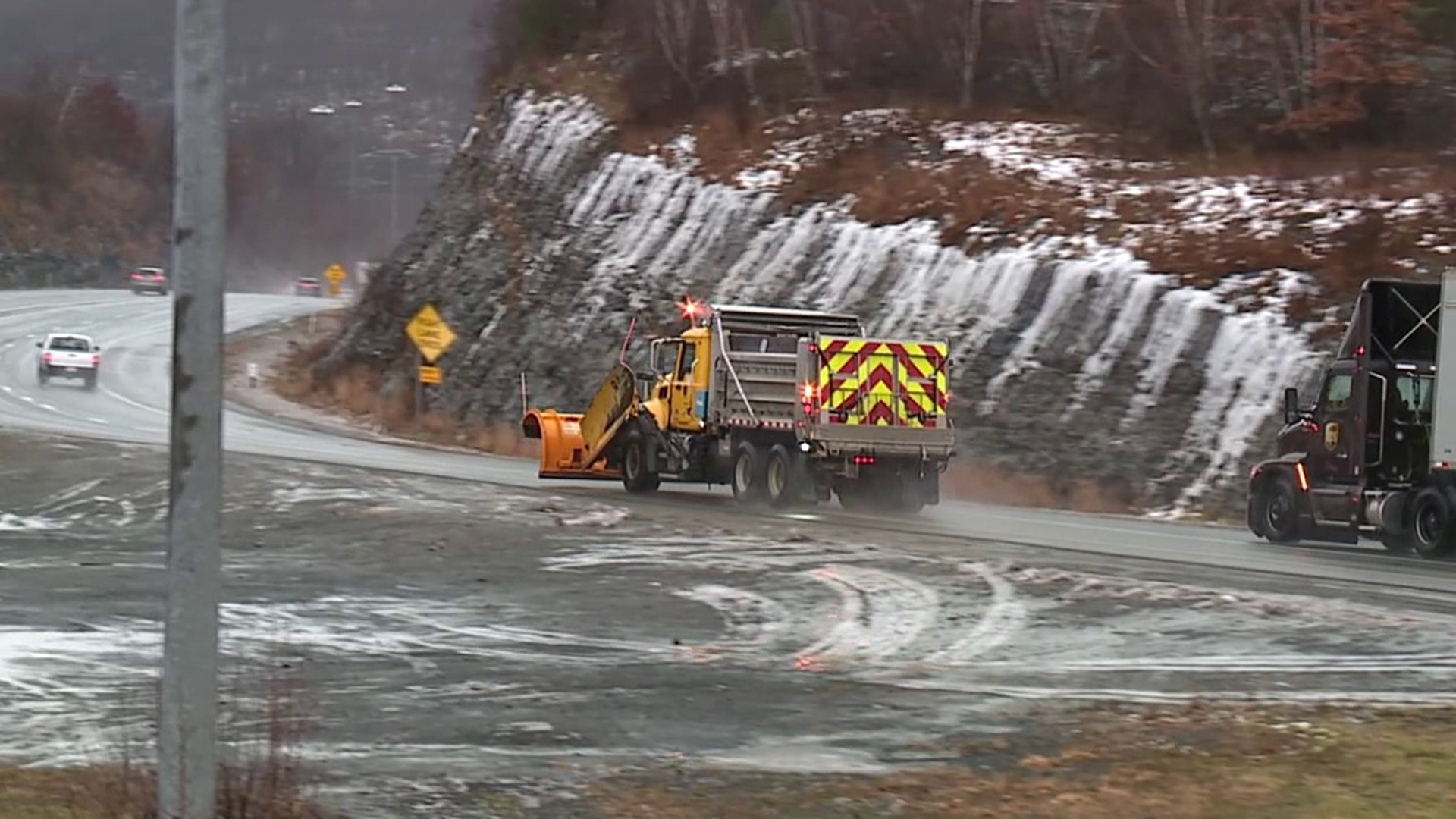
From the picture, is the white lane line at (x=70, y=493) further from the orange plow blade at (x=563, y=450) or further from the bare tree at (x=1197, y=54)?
the bare tree at (x=1197, y=54)

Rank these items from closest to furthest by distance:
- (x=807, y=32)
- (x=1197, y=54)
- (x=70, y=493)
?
(x=70, y=493) < (x=1197, y=54) < (x=807, y=32)

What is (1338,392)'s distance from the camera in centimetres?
2553

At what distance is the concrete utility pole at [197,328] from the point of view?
6699 mm

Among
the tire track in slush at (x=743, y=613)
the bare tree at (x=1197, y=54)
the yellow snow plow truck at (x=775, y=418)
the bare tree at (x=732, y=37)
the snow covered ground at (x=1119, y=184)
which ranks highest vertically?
the bare tree at (x=732, y=37)

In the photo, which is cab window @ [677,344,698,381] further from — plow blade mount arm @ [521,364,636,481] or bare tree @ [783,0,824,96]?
bare tree @ [783,0,824,96]

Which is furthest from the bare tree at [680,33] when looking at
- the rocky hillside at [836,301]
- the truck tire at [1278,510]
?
the truck tire at [1278,510]

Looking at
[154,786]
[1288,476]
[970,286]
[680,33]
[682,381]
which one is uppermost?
[680,33]

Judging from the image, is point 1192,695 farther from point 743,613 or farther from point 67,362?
point 67,362

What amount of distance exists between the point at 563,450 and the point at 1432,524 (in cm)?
1353

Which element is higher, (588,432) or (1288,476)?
(588,432)

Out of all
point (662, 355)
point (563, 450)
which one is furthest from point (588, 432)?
point (662, 355)

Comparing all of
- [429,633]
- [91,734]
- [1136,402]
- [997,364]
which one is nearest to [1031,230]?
[997,364]

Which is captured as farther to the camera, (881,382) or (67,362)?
(67,362)

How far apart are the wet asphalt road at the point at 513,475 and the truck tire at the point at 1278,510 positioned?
18.6 inches
